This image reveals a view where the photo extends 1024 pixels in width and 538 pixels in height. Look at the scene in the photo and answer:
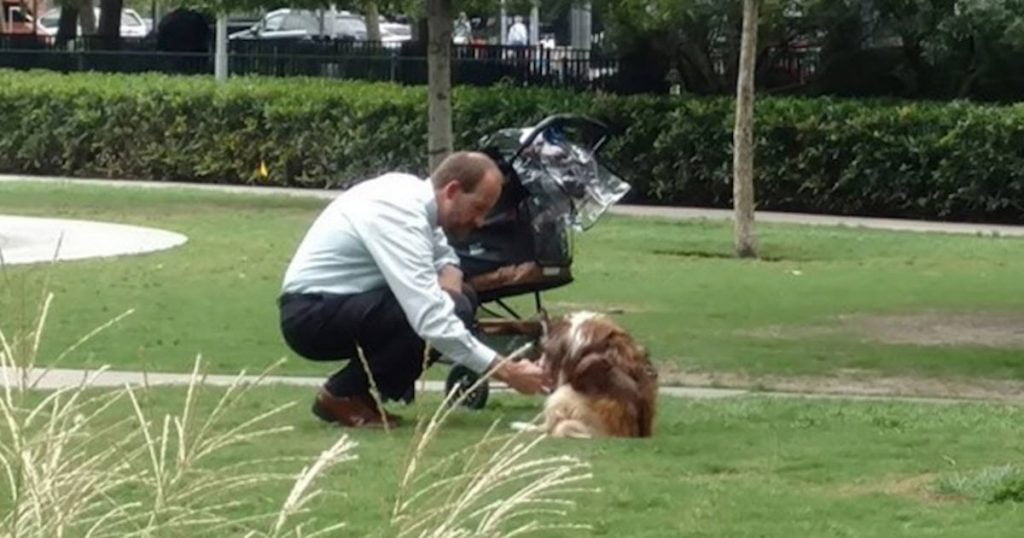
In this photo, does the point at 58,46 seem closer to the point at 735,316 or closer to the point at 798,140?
the point at 798,140

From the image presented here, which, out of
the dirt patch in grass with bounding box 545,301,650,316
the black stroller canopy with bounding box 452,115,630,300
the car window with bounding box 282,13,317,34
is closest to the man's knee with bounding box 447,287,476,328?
the black stroller canopy with bounding box 452,115,630,300

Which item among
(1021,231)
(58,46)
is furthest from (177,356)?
(58,46)

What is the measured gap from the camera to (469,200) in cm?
859

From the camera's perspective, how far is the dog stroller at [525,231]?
10.3 metres

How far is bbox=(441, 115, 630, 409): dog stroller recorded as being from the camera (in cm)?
1029

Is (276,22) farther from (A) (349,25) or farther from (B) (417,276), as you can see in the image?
(B) (417,276)

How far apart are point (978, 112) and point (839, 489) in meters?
17.7

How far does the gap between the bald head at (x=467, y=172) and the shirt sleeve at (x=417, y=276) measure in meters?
0.20

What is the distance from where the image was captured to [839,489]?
26.2 feet

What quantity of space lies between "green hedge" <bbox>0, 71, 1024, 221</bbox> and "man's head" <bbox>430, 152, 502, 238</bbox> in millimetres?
16958

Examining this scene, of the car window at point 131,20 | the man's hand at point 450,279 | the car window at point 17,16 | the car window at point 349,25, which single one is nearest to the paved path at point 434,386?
the man's hand at point 450,279

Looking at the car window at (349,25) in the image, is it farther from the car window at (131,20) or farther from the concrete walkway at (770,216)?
the concrete walkway at (770,216)

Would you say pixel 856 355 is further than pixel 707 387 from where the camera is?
Yes

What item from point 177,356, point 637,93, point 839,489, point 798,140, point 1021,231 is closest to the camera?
point 839,489
